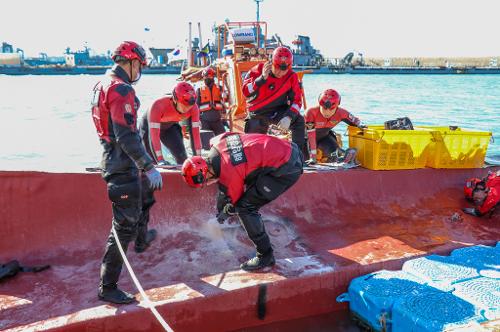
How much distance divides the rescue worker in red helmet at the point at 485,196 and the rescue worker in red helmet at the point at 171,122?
3.46 metres

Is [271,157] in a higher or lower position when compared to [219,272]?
higher

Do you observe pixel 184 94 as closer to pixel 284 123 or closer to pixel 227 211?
pixel 284 123

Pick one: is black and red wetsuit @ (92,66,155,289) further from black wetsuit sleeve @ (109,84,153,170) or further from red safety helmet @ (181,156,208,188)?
red safety helmet @ (181,156,208,188)

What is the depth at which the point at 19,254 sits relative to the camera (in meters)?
3.96

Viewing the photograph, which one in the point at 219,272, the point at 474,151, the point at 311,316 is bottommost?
the point at 311,316

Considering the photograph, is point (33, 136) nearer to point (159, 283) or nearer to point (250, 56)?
point (250, 56)

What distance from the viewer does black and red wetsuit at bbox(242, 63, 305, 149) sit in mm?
5609

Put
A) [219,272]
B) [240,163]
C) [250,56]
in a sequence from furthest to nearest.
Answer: [250,56] → [219,272] → [240,163]

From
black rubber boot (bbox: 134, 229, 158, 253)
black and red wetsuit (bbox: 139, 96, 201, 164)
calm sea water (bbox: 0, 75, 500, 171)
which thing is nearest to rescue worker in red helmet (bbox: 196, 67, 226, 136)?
calm sea water (bbox: 0, 75, 500, 171)

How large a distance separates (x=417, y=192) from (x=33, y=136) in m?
13.9

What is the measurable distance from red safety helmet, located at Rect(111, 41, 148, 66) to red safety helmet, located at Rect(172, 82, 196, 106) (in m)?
1.49

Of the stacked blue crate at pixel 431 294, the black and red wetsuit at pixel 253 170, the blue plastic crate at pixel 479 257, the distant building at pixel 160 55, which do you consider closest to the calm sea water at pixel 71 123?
the black and red wetsuit at pixel 253 170

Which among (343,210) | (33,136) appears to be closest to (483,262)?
(343,210)

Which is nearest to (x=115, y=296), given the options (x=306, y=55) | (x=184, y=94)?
(x=184, y=94)
